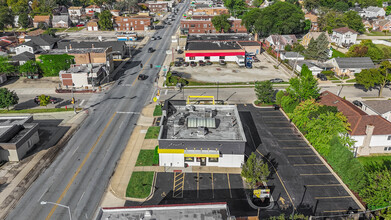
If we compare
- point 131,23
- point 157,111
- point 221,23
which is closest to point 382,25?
point 221,23

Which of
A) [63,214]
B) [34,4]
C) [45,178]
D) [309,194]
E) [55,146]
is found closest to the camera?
[63,214]

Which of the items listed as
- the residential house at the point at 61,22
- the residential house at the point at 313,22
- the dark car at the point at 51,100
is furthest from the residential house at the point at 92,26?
the residential house at the point at 313,22

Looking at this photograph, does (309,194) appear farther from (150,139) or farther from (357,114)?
(150,139)

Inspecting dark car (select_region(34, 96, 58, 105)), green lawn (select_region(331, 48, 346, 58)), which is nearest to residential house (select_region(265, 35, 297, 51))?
green lawn (select_region(331, 48, 346, 58))

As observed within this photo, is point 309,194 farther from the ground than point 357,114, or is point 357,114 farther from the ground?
point 357,114

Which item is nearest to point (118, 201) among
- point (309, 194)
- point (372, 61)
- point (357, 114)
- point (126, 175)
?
point (126, 175)
